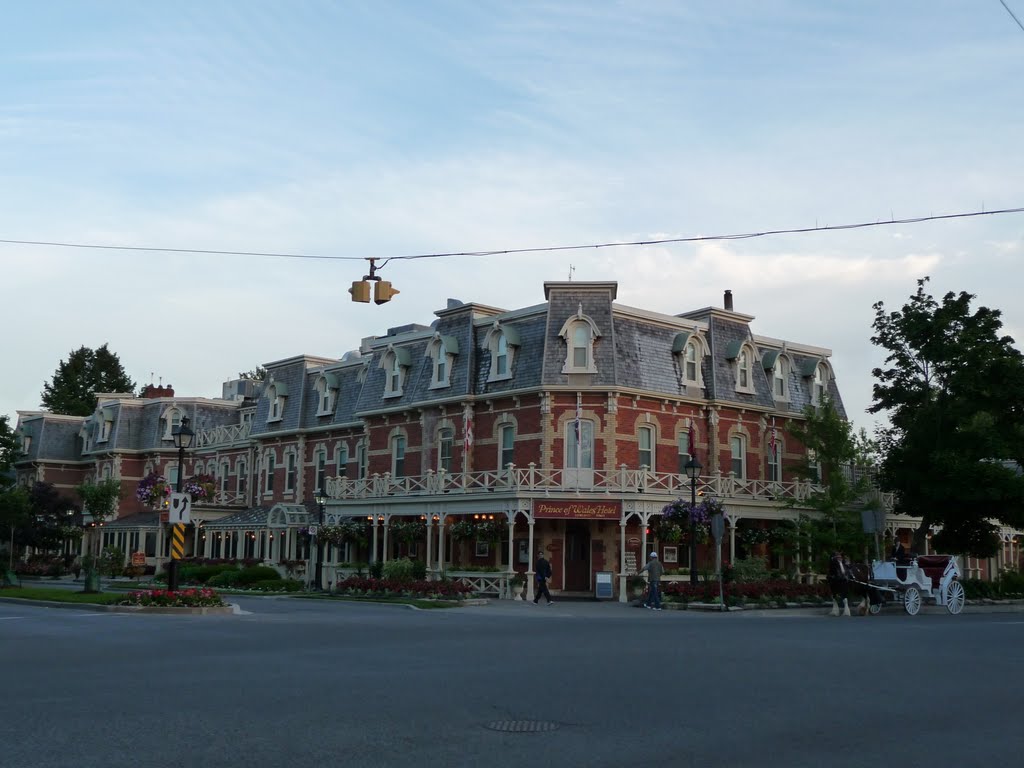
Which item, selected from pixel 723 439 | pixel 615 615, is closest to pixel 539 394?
pixel 723 439

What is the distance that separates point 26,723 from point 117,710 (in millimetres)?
839

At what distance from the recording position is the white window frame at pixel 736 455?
41344 mm

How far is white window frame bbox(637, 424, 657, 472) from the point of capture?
38.6 meters

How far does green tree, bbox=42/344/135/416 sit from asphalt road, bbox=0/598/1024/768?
244 feet

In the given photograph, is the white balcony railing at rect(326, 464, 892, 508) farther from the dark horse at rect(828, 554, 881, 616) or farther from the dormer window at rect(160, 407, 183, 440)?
the dormer window at rect(160, 407, 183, 440)

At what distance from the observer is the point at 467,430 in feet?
131

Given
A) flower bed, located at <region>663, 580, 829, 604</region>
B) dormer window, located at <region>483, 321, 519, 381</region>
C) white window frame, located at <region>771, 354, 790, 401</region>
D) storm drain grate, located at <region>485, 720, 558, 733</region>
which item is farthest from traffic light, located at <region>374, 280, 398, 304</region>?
white window frame, located at <region>771, 354, 790, 401</region>

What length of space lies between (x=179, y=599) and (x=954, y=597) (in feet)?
67.2

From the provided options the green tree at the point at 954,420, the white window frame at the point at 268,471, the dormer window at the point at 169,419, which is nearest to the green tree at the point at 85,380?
the dormer window at the point at 169,419

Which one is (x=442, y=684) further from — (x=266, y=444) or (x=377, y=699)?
(x=266, y=444)

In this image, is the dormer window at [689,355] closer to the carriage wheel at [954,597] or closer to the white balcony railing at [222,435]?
the carriage wheel at [954,597]

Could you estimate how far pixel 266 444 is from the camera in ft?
183

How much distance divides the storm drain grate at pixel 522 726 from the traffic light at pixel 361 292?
1088cm

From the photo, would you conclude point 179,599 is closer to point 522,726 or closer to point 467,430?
point 467,430
